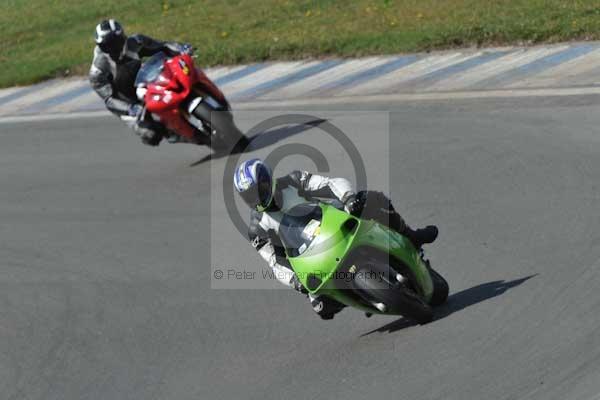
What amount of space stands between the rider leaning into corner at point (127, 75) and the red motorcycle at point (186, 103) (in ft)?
0.41

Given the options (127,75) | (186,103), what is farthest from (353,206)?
(127,75)

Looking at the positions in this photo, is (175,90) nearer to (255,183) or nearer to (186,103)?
(186,103)

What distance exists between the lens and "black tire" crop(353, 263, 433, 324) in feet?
23.1

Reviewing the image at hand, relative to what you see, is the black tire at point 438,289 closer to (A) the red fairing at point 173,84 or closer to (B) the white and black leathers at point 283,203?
(B) the white and black leathers at point 283,203

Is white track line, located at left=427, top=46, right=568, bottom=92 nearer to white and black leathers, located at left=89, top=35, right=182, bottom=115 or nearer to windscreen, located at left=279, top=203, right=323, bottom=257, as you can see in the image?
white and black leathers, located at left=89, top=35, right=182, bottom=115

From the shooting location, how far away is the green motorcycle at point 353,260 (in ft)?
23.2

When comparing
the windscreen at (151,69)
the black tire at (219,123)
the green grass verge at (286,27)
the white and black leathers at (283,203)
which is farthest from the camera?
the green grass verge at (286,27)

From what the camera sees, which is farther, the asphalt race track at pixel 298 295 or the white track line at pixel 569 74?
the white track line at pixel 569 74

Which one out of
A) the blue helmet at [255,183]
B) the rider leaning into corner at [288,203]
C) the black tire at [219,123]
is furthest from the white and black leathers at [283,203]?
the black tire at [219,123]

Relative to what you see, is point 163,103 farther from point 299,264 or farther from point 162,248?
point 299,264

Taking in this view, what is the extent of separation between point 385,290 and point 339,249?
395 millimetres

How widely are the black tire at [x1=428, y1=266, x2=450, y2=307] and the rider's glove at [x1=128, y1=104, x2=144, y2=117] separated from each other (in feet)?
20.8

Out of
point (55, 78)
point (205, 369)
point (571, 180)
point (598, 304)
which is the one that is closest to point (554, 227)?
point (571, 180)

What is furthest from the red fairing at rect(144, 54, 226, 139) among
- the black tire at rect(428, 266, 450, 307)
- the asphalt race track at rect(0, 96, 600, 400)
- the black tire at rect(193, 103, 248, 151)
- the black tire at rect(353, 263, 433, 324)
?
the black tire at rect(353, 263, 433, 324)
